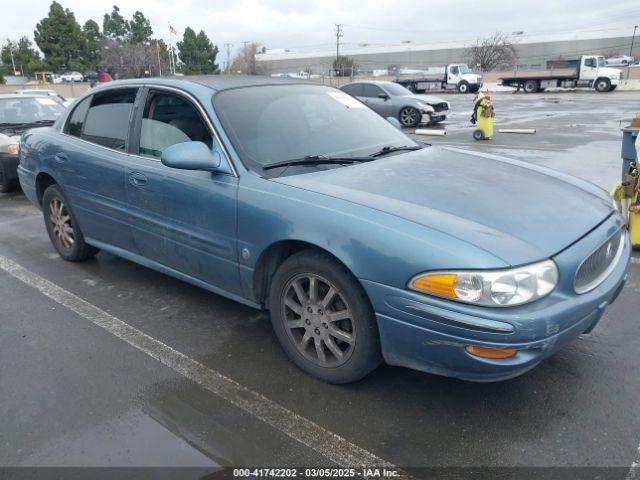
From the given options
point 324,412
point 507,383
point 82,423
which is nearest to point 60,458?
point 82,423

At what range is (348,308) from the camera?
2.69 m

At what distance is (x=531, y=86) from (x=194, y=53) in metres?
66.3

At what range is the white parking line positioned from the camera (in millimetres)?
2406

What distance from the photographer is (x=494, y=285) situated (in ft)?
7.52

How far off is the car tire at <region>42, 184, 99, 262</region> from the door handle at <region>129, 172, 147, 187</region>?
1183mm

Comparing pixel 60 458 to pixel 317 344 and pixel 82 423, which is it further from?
pixel 317 344

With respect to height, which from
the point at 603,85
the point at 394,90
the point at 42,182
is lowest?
the point at 42,182

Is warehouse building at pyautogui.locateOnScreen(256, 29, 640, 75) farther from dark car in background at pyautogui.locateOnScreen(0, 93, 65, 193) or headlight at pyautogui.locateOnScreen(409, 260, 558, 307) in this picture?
headlight at pyautogui.locateOnScreen(409, 260, 558, 307)

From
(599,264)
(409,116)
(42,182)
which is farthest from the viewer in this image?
(409,116)

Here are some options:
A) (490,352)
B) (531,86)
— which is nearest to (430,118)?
(490,352)

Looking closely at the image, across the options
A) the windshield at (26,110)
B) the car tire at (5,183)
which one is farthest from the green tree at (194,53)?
the car tire at (5,183)

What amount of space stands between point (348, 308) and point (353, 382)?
0.46 metres

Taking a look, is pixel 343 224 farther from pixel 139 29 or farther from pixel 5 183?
pixel 139 29

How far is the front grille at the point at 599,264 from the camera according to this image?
256 cm
